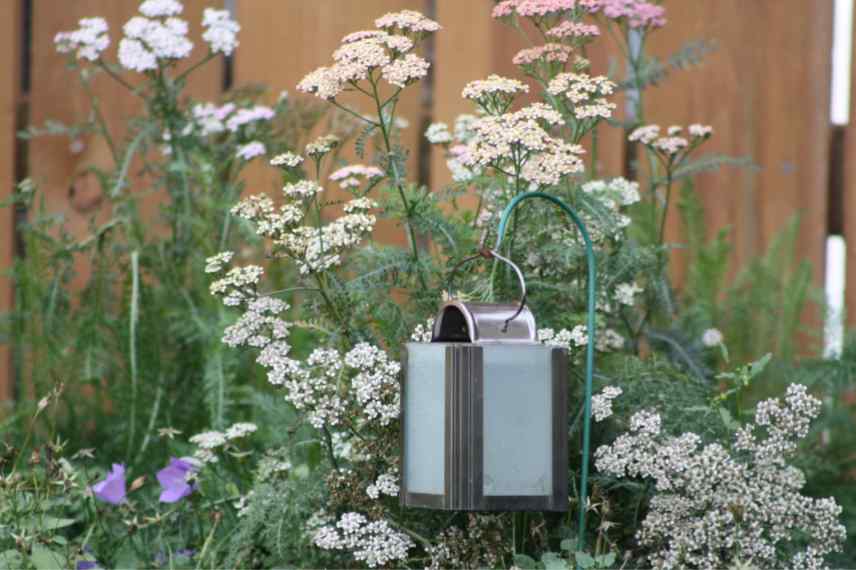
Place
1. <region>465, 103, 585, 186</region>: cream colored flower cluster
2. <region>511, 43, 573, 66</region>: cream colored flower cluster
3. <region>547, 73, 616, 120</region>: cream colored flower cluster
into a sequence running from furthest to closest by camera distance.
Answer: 1. <region>511, 43, 573, 66</region>: cream colored flower cluster
2. <region>547, 73, 616, 120</region>: cream colored flower cluster
3. <region>465, 103, 585, 186</region>: cream colored flower cluster

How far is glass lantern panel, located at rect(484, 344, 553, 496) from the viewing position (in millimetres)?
1615

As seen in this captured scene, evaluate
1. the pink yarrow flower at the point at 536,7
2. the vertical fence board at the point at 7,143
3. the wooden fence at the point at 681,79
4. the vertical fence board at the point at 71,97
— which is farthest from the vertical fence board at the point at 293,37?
the pink yarrow flower at the point at 536,7

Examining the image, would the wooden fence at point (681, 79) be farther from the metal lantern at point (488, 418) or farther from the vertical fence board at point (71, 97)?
the metal lantern at point (488, 418)

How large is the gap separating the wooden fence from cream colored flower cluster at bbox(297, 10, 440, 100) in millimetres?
1759

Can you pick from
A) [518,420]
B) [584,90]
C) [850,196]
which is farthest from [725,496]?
[850,196]

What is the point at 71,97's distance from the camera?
373 centimetres

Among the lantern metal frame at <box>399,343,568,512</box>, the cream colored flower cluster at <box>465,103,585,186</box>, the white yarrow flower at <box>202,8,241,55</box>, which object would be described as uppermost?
the white yarrow flower at <box>202,8,241,55</box>

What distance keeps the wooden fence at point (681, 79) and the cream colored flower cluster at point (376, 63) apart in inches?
69.2

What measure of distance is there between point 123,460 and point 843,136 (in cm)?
236

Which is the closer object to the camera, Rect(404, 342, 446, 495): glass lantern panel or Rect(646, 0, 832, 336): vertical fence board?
Rect(404, 342, 446, 495): glass lantern panel

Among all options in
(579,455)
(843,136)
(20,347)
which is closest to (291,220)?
(579,455)

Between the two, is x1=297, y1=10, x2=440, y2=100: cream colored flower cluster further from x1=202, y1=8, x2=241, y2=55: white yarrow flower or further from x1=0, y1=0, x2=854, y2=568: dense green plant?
x1=202, y1=8, x2=241, y2=55: white yarrow flower

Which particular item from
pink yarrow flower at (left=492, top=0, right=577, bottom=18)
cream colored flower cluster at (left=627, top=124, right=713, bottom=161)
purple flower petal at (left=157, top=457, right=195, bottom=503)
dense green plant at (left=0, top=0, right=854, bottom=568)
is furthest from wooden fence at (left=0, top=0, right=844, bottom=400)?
purple flower petal at (left=157, top=457, right=195, bottom=503)

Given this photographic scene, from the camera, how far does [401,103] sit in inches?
148
